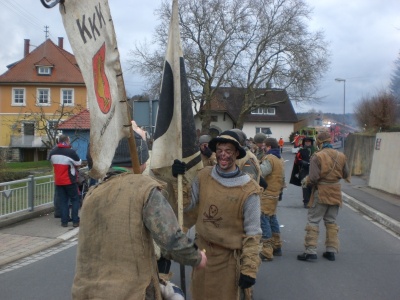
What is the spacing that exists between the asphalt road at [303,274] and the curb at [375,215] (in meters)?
0.85

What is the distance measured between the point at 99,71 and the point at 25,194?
29.6ft

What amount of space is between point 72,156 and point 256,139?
3599 millimetres

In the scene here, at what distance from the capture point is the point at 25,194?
10867 millimetres

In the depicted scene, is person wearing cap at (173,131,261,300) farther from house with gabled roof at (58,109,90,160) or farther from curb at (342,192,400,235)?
house with gabled roof at (58,109,90,160)

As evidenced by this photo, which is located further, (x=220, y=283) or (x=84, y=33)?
(x=220, y=283)

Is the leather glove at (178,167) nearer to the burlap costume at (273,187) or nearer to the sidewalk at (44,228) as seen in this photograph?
the burlap costume at (273,187)

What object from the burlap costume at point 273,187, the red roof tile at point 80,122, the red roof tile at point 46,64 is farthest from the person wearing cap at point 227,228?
the red roof tile at point 46,64

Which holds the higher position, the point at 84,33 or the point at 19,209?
the point at 84,33

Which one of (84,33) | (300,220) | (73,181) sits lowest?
(300,220)

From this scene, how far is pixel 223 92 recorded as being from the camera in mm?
57656

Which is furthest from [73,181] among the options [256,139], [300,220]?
[300,220]

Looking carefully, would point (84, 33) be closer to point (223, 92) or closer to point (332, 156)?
point (332, 156)

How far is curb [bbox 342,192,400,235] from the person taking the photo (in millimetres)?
10241

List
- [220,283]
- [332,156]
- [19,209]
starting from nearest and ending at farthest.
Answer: [220,283] → [332,156] → [19,209]
